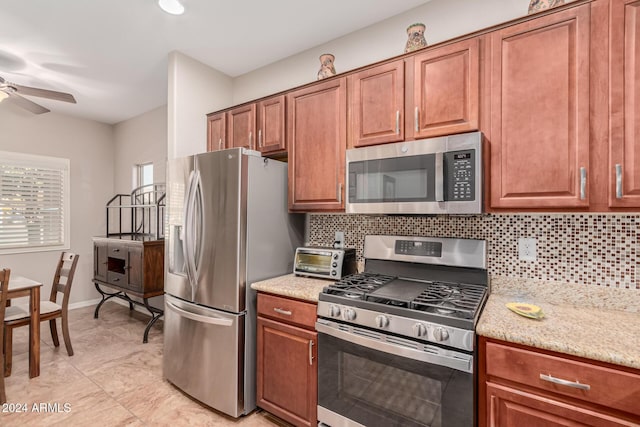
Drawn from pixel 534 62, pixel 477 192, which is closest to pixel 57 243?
pixel 477 192

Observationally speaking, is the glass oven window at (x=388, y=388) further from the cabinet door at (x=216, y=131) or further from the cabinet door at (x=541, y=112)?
the cabinet door at (x=216, y=131)

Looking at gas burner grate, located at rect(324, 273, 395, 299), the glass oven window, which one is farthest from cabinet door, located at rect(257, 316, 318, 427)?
gas burner grate, located at rect(324, 273, 395, 299)

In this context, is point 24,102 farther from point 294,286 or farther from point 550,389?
point 550,389

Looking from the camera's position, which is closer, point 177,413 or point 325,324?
Result: point 325,324

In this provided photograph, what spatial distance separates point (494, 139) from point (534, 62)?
0.38 meters

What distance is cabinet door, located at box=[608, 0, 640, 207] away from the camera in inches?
50.3

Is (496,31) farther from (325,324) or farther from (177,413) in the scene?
(177,413)

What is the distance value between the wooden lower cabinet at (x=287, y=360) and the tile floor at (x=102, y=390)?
0.22m

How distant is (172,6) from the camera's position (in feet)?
6.89

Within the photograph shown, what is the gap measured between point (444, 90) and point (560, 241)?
→ 1032 mm

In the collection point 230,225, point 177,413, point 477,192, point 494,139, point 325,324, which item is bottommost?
point 177,413

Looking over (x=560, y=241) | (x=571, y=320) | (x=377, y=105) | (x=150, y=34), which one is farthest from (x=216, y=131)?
(x=571, y=320)

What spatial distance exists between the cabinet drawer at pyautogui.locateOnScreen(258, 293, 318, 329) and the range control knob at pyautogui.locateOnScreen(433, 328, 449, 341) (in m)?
0.68

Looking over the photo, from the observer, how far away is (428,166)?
5.52ft
